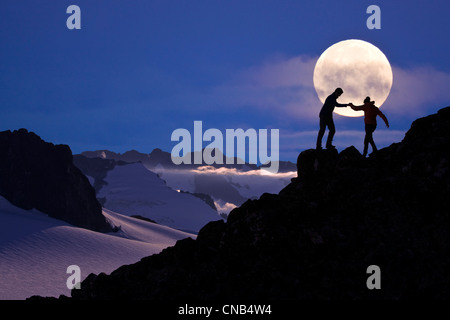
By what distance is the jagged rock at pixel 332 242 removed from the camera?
42.9 feet

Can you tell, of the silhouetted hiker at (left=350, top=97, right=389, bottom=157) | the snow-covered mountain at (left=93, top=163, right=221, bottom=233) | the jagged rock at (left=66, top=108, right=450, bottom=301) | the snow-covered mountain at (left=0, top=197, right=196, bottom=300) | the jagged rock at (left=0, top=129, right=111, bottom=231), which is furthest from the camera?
the snow-covered mountain at (left=93, top=163, right=221, bottom=233)

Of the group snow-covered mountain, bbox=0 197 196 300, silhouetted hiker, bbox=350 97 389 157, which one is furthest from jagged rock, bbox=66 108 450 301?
snow-covered mountain, bbox=0 197 196 300

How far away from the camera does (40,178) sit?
67.9 metres

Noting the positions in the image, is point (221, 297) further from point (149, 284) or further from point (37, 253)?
point (37, 253)

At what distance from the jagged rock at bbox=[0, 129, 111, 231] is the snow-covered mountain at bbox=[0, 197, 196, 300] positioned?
1.82 m

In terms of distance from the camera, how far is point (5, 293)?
34.8 meters

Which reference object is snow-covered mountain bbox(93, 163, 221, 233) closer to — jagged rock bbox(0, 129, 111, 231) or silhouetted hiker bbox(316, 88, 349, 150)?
jagged rock bbox(0, 129, 111, 231)

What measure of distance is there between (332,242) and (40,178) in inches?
2363

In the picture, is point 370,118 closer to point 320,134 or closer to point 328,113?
point 328,113

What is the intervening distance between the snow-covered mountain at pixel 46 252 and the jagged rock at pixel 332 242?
22396mm

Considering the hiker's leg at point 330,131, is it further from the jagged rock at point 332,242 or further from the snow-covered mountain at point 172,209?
the snow-covered mountain at point 172,209

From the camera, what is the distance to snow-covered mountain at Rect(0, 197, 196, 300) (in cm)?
3850
